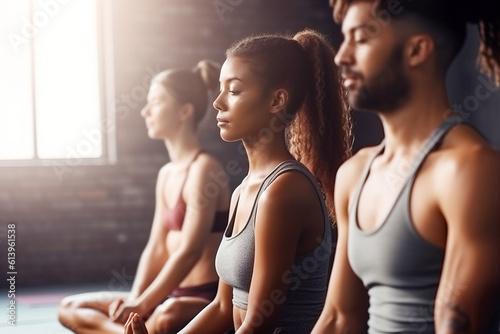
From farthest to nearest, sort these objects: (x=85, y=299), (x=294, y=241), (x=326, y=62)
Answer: (x=85, y=299) < (x=326, y=62) < (x=294, y=241)

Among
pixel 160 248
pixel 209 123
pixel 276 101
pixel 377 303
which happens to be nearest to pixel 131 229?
pixel 209 123

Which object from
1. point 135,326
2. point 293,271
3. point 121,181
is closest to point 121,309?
point 135,326

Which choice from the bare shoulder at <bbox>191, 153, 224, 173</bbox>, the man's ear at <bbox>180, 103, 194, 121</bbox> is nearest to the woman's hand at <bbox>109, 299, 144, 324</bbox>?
the bare shoulder at <bbox>191, 153, 224, 173</bbox>

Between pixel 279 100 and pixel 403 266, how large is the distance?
1.52 ft

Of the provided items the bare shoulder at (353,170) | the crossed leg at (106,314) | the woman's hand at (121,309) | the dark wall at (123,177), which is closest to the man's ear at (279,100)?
the bare shoulder at (353,170)

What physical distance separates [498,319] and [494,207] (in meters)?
0.16

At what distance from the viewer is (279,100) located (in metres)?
1.20

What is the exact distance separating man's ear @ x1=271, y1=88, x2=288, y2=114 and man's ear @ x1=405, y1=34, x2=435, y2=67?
384 millimetres

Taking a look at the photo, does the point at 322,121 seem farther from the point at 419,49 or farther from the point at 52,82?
the point at 52,82

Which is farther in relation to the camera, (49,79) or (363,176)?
(49,79)

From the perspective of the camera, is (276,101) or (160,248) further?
(160,248)

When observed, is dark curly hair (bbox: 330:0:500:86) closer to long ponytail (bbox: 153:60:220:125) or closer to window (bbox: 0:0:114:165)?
long ponytail (bbox: 153:60:220:125)

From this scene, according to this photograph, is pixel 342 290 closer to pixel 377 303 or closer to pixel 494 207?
pixel 377 303

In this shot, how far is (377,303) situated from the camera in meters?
0.88
